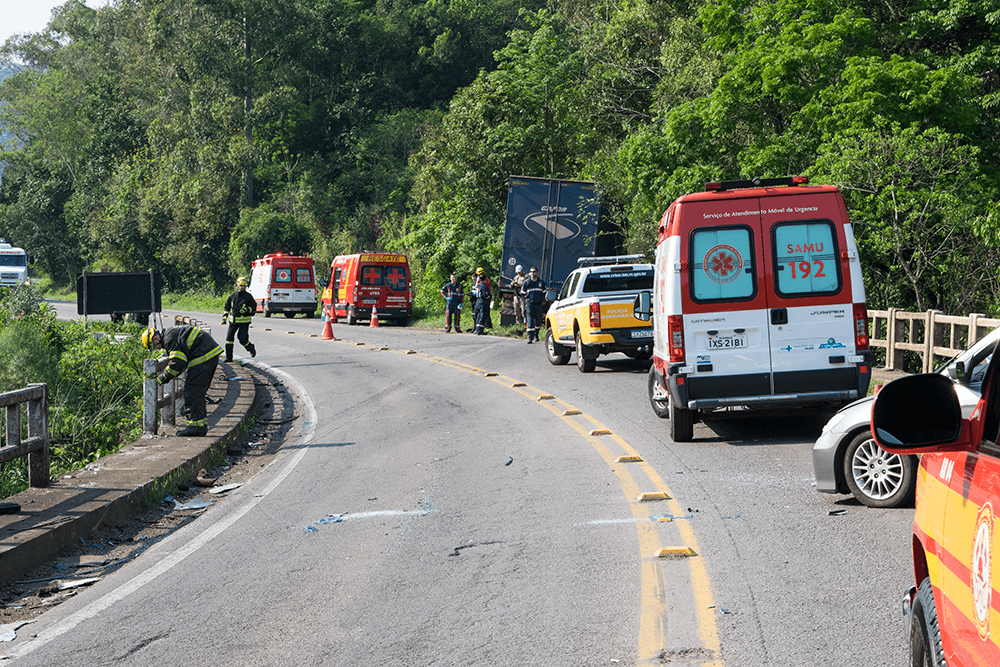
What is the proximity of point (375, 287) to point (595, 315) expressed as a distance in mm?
19944

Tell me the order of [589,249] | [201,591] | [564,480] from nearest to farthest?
[201,591], [564,480], [589,249]

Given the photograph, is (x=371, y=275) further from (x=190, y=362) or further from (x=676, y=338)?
(x=676, y=338)

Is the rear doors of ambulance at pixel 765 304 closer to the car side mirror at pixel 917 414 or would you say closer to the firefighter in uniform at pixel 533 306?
the car side mirror at pixel 917 414

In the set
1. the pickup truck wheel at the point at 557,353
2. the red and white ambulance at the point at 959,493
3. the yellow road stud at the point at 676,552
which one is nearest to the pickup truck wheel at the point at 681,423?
the yellow road stud at the point at 676,552

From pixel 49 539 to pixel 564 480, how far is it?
4.17m

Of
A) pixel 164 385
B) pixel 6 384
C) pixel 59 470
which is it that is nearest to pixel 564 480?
pixel 164 385

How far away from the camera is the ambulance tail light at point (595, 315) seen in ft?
56.5

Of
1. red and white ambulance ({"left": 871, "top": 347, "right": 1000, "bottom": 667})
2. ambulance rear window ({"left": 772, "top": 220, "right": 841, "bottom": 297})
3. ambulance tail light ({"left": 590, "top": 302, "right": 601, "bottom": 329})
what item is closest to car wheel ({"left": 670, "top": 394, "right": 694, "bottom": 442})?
ambulance rear window ({"left": 772, "top": 220, "right": 841, "bottom": 297})

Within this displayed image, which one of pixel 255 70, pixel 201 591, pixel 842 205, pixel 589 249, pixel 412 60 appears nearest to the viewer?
pixel 201 591

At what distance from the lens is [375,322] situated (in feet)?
115

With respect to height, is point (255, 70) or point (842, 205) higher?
point (255, 70)

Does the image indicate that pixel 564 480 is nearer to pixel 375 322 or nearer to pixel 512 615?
pixel 512 615

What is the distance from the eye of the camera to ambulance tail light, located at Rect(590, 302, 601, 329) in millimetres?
17219

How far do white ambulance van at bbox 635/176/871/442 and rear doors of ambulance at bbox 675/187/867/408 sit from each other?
0.01 m
